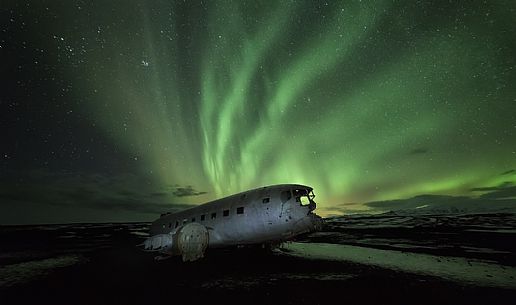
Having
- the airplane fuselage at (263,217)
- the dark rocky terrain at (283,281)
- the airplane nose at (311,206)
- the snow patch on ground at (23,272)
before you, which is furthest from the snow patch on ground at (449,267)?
the snow patch on ground at (23,272)

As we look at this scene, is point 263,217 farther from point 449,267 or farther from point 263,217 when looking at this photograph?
point 449,267

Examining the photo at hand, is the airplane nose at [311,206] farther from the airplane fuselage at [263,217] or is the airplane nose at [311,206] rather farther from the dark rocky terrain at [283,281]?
the dark rocky terrain at [283,281]

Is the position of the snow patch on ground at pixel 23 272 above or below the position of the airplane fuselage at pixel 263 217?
below

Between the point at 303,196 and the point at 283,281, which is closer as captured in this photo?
the point at 283,281

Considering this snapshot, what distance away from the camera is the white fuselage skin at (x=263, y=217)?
19.2 m

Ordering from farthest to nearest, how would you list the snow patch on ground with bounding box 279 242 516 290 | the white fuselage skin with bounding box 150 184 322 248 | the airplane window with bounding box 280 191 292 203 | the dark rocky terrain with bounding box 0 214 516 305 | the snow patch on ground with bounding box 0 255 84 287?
the airplane window with bounding box 280 191 292 203, the white fuselage skin with bounding box 150 184 322 248, the snow patch on ground with bounding box 0 255 84 287, the snow patch on ground with bounding box 279 242 516 290, the dark rocky terrain with bounding box 0 214 516 305

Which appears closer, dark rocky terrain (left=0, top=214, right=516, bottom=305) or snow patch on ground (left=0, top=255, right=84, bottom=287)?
dark rocky terrain (left=0, top=214, right=516, bottom=305)

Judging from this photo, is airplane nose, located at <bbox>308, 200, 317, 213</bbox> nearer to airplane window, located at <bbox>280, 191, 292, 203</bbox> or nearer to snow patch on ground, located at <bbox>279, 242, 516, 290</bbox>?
airplane window, located at <bbox>280, 191, 292, 203</bbox>

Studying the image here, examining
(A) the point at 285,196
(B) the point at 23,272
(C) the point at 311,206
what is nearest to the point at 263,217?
(A) the point at 285,196

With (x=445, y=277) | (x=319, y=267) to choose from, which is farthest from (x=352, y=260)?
(x=445, y=277)

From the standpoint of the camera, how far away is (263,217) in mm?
19625

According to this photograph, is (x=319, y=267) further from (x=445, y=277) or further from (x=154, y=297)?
(x=154, y=297)

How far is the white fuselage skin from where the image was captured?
63.0 ft

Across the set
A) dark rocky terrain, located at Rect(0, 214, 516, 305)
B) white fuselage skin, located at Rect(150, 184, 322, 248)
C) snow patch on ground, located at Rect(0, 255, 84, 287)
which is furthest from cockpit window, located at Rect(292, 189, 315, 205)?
snow patch on ground, located at Rect(0, 255, 84, 287)
